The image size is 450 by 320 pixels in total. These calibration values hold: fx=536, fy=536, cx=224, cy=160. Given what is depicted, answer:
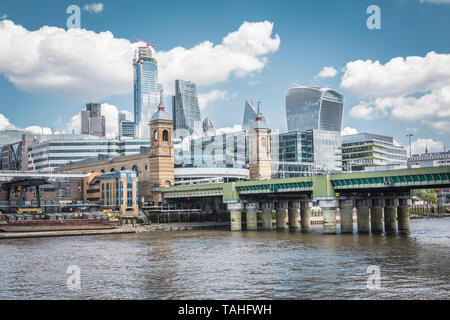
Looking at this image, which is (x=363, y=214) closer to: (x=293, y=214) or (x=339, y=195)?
(x=339, y=195)

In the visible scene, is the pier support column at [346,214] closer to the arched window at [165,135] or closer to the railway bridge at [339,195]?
the railway bridge at [339,195]

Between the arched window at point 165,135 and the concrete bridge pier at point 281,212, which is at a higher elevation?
the arched window at point 165,135

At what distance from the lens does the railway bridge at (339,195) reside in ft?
303

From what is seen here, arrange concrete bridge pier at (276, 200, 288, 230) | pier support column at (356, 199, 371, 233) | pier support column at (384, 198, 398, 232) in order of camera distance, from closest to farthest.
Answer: pier support column at (356, 199, 371, 233), pier support column at (384, 198, 398, 232), concrete bridge pier at (276, 200, 288, 230)

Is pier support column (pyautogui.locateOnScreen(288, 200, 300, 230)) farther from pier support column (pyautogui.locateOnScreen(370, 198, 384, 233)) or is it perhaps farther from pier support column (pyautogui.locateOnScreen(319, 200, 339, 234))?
pier support column (pyautogui.locateOnScreen(319, 200, 339, 234))

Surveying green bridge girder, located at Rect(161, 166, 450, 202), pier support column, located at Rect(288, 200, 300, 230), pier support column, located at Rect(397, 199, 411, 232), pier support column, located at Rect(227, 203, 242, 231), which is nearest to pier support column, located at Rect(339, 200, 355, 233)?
green bridge girder, located at Rect(161, 166, 450, 202)

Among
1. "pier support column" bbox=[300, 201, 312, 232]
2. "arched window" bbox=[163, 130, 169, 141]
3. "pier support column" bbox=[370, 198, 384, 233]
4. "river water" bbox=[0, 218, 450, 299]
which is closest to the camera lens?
"river water" bbox=[0, 218, 450, 299]

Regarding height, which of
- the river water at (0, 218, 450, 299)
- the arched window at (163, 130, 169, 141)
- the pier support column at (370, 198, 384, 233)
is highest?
the arched window at (163, 130, 169, 141)

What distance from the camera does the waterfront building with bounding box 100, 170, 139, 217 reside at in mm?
153625

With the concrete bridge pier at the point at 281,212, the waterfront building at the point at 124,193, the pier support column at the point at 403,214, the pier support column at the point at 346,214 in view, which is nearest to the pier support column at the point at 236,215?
the concrete bridge pier at the point at 281,212

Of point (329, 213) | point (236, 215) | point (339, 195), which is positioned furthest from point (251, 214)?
point (329, 213)

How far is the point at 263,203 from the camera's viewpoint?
454 ft
